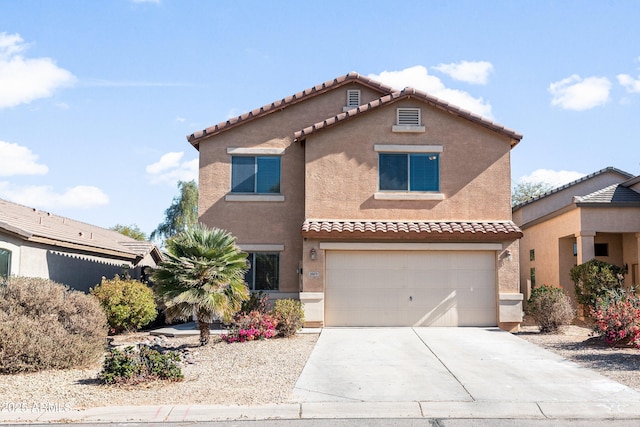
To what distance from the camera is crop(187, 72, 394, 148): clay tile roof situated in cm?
1966

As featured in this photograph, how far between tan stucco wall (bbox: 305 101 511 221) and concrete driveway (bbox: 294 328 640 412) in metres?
4.18

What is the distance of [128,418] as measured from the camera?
28.1 ft

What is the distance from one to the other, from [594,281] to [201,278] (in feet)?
39.2

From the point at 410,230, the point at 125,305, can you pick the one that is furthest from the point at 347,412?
the point at 125,305

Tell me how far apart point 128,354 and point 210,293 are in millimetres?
4063

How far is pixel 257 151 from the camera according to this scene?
19859mm

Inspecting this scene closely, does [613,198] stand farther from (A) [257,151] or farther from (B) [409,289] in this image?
(A) [257,151]

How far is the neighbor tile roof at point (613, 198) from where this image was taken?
805 inches

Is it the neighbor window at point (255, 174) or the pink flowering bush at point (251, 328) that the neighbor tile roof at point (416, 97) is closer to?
the neighbor window at point (255, 174)

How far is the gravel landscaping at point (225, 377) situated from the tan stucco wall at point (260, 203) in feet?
14.5

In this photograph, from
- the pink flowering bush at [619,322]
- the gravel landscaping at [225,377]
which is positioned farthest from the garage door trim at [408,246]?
the pink flowering bush at [619,322]

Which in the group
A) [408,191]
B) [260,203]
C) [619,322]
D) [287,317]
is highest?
[408,191]

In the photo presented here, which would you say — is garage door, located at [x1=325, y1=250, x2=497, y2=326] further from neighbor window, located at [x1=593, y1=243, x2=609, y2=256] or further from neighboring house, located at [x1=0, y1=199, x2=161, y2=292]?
neighboring house, located at [x1=0, y1=199, x2=161, y2=292]

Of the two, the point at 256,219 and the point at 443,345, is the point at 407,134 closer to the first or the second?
the point at 256,219
